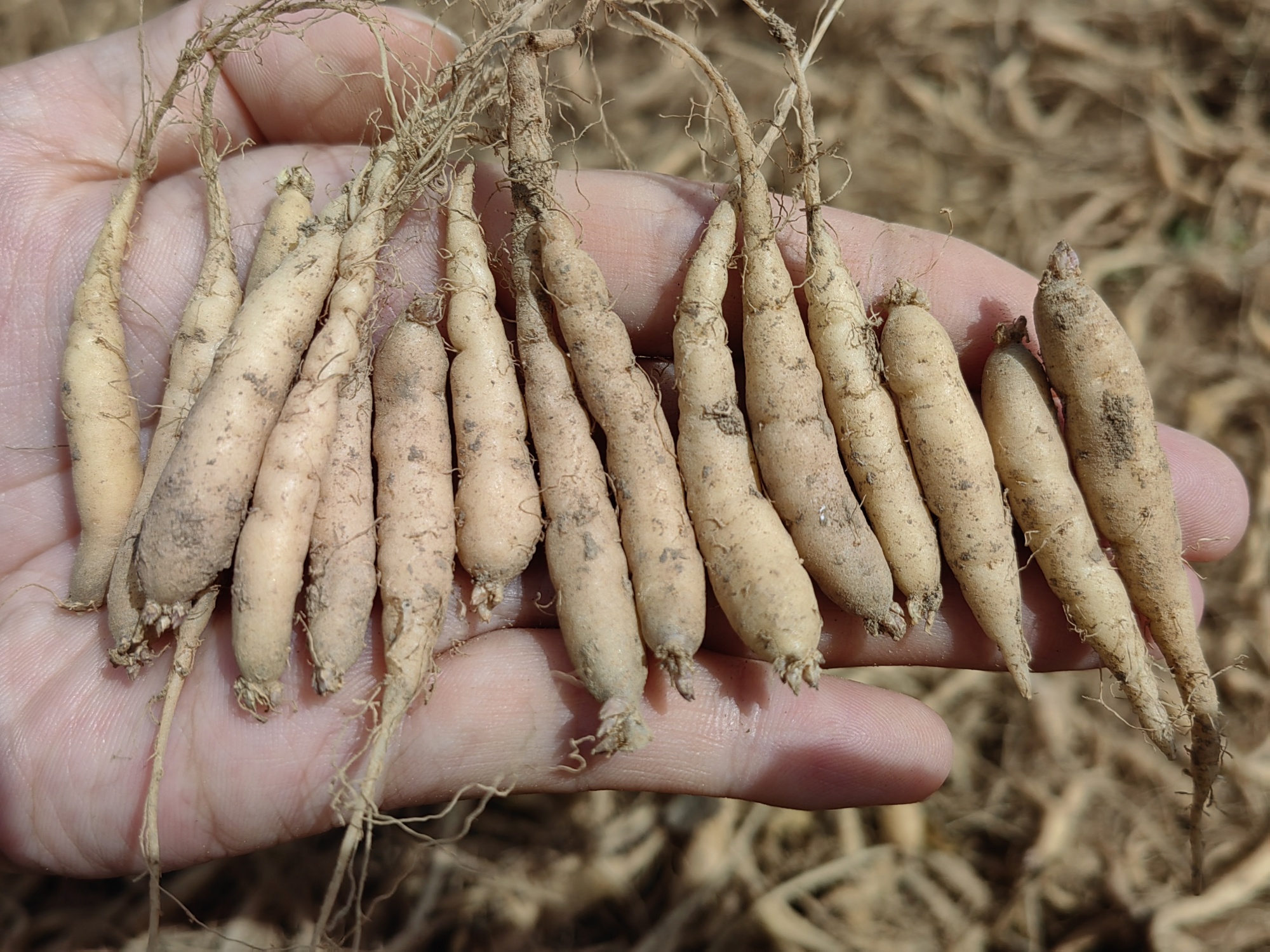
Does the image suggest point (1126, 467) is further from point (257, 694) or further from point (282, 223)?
point (282, 223)

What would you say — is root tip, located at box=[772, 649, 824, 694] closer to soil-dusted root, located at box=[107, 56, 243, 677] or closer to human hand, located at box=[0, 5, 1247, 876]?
human hand, located at box=[0, 5, 1247, 876]

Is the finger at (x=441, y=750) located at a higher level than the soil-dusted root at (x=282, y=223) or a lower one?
lower

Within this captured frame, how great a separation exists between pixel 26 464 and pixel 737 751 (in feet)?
9.30

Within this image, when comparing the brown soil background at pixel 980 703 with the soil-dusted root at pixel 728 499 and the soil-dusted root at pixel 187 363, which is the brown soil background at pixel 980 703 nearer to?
the soil-dusted root at pixel 728 499

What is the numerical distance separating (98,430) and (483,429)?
1.33m

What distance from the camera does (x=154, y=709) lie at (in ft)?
9.14

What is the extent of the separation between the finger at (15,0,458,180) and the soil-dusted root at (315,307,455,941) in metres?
1.13

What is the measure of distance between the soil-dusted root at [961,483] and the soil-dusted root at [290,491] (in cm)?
192

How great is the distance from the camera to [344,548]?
2.80 meters

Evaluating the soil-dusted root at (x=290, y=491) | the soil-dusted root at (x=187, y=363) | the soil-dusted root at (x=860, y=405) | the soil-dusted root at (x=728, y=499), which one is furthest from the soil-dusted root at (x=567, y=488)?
the soil-dusted root at (x=187, y=363)

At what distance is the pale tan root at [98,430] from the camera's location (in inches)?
114

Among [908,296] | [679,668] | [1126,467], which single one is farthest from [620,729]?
[1126,467]

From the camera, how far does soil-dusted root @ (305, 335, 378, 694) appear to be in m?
2.70

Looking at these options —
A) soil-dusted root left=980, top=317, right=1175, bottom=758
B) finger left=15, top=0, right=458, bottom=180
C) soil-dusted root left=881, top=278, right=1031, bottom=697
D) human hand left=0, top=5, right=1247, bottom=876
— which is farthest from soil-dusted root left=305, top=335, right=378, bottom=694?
soil-dusted root left=980, top=317, right=1175, bottom=758
